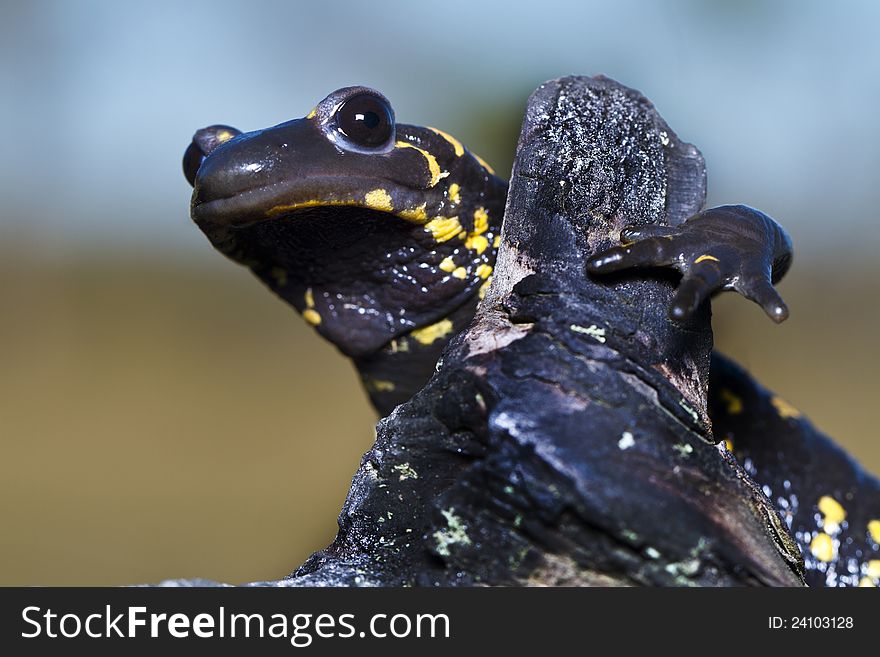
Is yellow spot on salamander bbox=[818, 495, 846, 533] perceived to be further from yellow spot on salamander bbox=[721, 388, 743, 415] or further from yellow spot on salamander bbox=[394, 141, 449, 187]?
yellow spot on salamander bbox=[394, 141, 449, 187]

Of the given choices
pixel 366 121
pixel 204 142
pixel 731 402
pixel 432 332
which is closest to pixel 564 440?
pixel 366 121

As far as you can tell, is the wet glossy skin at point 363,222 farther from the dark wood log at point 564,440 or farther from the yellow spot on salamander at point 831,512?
the yellow spot on salamander at point 831,512

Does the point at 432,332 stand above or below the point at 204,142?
below

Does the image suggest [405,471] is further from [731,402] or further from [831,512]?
[831,512]

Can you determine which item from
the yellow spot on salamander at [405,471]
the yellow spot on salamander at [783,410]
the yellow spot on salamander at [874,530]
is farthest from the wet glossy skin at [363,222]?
the yellow spot on salamander at [874,530]

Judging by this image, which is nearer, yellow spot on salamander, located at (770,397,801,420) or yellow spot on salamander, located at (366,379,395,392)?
yellow spot on salamander, located at (366,379,395,392)

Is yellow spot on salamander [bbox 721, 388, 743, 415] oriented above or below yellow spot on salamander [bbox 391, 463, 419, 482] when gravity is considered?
above

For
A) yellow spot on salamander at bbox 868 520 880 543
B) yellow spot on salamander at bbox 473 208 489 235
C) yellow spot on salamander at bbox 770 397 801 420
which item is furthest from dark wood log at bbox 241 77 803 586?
yellow spot on salamander at bbox 868 520 880 543

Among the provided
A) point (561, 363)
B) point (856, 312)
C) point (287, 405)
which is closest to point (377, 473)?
point (561, 363)
